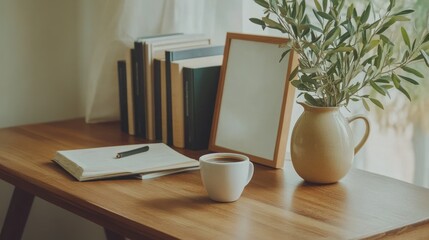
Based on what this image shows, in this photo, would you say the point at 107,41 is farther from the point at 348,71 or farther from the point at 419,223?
the point at 419,223

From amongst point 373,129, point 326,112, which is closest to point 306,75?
point 326,112

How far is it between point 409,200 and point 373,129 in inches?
13.1

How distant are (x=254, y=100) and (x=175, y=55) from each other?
0.24 metres

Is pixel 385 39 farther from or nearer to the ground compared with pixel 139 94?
farther from the ground

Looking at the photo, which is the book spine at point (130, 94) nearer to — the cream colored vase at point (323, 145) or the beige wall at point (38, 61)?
the beige wall at point (38, 61)

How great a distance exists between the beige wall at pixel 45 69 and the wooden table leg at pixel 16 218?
0.20 m

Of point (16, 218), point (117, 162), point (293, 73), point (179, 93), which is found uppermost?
point (293, 73)

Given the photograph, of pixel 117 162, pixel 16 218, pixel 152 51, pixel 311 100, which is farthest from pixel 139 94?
pixel 311 100

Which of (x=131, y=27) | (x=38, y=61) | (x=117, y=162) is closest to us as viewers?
(x=117, y=162)

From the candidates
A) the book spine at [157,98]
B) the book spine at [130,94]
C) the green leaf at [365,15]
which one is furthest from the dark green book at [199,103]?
the green leaf at [365,15]

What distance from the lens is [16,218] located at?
1.99 metres

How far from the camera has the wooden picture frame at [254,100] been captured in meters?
1.61

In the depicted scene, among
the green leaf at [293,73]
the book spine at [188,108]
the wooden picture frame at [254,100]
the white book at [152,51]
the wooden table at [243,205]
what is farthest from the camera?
the white book at [152,51]

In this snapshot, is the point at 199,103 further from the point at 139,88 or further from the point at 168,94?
the point at 139,88
